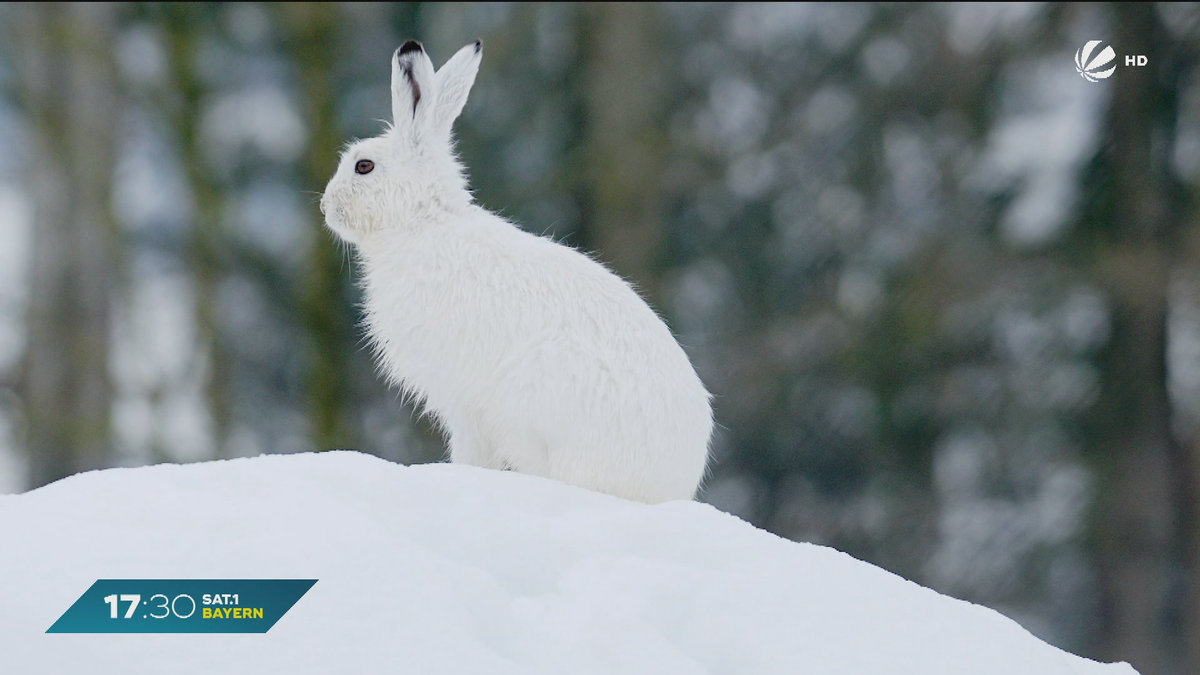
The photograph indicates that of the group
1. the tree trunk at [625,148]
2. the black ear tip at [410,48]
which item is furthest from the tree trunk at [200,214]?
the black ear tip at [410,48]

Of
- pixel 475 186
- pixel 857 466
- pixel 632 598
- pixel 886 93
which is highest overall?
pixel 886 93

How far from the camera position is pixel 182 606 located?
5.44 ft

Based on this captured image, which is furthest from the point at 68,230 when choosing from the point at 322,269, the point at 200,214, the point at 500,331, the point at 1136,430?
the point at 1136,430

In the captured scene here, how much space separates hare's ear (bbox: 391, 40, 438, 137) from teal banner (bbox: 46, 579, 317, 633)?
1.59 metres

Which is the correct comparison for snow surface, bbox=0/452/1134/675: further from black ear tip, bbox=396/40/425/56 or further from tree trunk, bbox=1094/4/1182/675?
tree trunk, bbox=1094/4/1182/675

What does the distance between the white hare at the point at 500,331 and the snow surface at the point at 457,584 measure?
0.34 meters

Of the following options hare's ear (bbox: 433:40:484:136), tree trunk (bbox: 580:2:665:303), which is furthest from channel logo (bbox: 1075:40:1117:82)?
hare's ear (bbox: 433:40:484:136)

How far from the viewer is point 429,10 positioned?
7219 mm

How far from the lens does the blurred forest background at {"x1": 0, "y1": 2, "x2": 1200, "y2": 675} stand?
21.2 ft

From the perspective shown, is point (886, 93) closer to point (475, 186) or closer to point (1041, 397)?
point (1041, 397)

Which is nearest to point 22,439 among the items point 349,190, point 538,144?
point 538,144

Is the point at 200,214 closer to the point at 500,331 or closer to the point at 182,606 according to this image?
the point at 500,331

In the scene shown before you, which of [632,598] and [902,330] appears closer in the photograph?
[632,598]

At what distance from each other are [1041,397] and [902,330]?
86 centimetres
